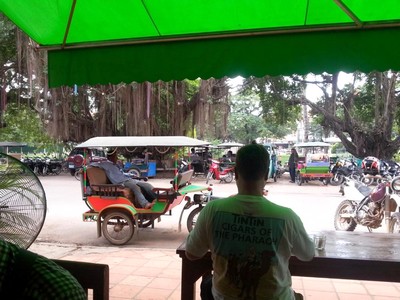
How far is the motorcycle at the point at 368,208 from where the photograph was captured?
5.74m

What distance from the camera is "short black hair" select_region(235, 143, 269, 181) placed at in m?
1.60

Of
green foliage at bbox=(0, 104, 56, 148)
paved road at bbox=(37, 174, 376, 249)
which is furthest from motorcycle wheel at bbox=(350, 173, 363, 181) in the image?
green foliage at bbox=(0, 104, 56, 148)

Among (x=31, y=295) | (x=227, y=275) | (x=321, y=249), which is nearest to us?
(x=31, y=295)

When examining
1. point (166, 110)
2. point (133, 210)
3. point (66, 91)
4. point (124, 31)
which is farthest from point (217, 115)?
point (124, 31)

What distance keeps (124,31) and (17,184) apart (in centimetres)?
133

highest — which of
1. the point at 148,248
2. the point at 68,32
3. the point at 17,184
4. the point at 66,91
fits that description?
the point at 66,91

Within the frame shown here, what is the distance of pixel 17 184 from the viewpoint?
1.69m

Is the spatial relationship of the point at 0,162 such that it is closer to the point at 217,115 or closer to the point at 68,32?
the point at 68,32

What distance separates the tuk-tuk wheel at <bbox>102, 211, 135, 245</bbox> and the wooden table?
3.80m

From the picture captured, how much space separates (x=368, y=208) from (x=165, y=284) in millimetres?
3753

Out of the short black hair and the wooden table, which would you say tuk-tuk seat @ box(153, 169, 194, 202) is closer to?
the wooden table

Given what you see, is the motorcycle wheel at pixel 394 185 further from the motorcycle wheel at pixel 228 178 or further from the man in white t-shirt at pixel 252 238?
the man in white t-shirt at pixel 252 238

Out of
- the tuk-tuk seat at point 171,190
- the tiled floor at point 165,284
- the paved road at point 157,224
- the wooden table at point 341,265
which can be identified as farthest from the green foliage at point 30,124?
the wooden table at point 341,265

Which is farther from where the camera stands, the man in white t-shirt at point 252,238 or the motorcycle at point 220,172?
the motorcycle at point 220,172
